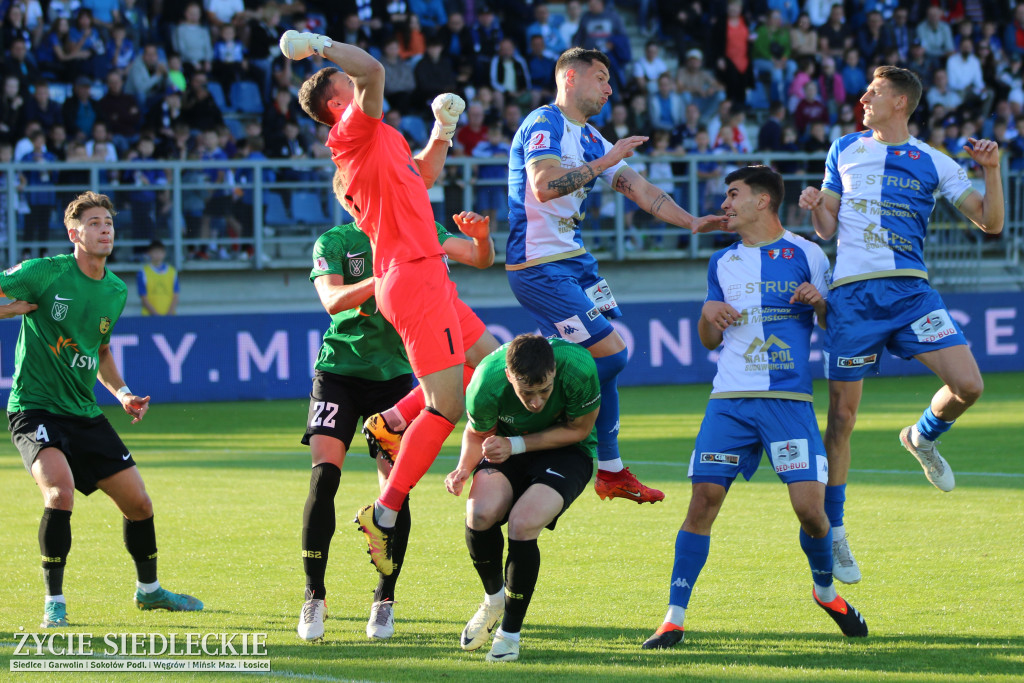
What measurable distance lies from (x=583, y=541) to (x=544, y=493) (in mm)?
2349

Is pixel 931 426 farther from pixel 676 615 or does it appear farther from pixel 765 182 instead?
pixel 676 615

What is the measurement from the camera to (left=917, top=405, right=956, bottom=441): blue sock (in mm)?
7246

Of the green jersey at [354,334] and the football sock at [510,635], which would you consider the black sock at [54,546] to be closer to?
the green jersey at [354,334]

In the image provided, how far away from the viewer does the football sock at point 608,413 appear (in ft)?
22.7

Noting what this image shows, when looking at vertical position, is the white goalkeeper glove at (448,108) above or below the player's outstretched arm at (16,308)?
above

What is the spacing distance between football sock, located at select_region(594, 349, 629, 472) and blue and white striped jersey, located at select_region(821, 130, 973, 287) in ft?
4.31

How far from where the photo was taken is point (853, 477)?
988 centimetres

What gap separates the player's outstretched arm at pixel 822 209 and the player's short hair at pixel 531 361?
5.98 feet

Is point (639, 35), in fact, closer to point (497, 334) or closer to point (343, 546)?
point (497, 334)

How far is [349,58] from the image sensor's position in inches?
213

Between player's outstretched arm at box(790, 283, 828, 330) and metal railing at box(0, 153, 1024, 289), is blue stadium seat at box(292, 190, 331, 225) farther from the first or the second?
player's outstretched arm at box(790, 283, 828, 330)

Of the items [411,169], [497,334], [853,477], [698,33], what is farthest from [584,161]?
[698,33]

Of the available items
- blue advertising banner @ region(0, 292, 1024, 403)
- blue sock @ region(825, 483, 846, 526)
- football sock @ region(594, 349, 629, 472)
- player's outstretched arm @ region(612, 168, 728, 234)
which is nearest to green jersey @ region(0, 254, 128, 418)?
football sock @ region(594, 349, 629, 472)

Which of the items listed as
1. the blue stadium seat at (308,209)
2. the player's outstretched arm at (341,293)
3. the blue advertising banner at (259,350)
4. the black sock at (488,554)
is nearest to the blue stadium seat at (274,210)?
the blue stadium seat at (308,209)
